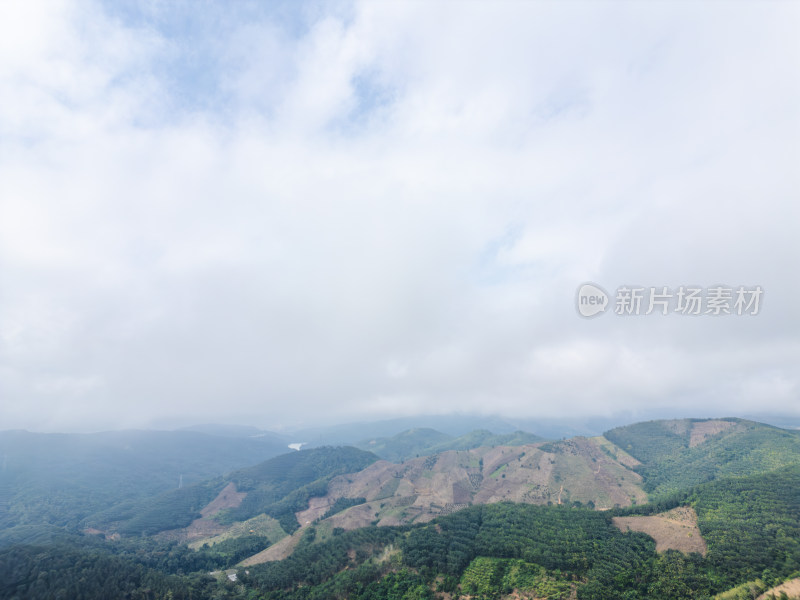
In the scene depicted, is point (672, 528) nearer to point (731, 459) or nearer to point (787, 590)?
point (787, 590)

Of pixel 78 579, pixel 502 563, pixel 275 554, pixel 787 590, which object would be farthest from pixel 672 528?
pixel 78 579

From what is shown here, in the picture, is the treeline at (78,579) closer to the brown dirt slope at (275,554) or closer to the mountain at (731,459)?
the brown dirt slope at (275,554)

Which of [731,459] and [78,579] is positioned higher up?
[78,579]

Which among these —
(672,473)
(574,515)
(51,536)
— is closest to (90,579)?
(51,536)

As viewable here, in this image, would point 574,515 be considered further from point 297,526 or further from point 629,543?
point 297,526

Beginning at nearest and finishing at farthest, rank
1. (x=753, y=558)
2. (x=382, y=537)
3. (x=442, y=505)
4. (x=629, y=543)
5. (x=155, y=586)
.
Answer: (x=753, y=558)
(x=155, y=586)
(x=629, y=543)
(x=382, y=537)
(x=442, y=505)

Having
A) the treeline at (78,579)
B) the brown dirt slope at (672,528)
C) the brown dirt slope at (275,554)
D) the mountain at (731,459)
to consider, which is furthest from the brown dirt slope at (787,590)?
the brown dirt slope at (275,554)
